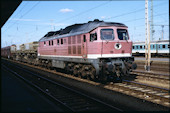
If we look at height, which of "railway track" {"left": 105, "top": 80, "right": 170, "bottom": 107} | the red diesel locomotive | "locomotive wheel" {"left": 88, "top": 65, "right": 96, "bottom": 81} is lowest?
"railway track" {"left": 105, "top": 80, "right": 170, "bottom": 107}

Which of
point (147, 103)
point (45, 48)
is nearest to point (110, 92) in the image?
point (147, 103)

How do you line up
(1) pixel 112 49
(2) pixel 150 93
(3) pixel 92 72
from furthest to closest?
1. (3) pixel 92 72
2. (1) pixel 112 49
3. (2) pixel 150 93

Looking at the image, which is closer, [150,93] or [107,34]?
[150,93]

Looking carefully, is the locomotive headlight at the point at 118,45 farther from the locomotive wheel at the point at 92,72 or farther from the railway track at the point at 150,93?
the railway track at the point at 150,93

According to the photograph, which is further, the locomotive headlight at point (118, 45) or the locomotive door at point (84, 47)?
the locomotive door at point (84, 47)

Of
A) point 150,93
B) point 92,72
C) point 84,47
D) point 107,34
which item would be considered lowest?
point 150,93

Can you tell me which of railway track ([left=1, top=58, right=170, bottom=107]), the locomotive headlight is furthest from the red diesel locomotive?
railway track ([left=1, top=58, right=170, bottom=107])

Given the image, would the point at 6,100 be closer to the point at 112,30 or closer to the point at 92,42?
the point at 92,42

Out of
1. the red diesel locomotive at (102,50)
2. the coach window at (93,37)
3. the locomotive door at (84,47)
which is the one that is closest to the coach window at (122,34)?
the red diesel locomotive at (102,50)

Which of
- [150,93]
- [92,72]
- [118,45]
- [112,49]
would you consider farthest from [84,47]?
[150,93]

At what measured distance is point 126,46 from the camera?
43.6ft

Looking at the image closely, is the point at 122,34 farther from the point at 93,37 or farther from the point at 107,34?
the point at 93,37

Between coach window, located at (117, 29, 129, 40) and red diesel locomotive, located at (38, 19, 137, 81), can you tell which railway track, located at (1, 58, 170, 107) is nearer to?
red diesel locomotive, located at (38, 19, 137, 81)

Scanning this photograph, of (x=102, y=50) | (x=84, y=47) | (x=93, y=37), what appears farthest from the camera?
(x=84, y=47)
